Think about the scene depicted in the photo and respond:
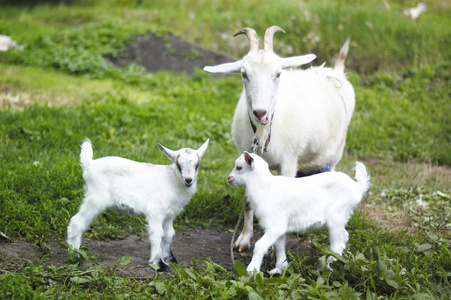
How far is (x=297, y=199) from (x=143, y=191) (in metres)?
1.14

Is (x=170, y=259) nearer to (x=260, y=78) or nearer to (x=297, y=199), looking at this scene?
(x=297, y=199)

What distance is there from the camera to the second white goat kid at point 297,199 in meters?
4.04

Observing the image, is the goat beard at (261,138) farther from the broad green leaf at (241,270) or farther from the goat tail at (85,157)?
the goat tail at (85,157)

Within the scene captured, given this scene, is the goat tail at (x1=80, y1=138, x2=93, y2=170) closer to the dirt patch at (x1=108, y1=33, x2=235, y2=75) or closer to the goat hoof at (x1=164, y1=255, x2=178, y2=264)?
the goat hoof at (x1=164, y1=255, x2=178, y2=264)

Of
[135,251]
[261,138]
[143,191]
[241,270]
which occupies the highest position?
[261,138]

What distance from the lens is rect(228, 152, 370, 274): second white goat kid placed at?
4.04 m

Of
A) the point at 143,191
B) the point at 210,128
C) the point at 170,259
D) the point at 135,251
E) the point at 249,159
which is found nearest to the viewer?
the point at 249,159

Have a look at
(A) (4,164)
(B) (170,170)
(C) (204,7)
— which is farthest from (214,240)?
(C) (204,7)

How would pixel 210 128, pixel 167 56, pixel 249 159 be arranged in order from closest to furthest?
1. pixel 249 159
2. pixel 210 128
3. pixel 167 56

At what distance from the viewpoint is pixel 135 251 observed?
15.7 ft

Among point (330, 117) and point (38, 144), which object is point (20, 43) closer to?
point (38, 144)

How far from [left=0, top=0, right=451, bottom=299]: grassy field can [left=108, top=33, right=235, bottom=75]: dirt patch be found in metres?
0.36

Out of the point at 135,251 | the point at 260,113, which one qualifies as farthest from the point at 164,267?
the point at 260,113

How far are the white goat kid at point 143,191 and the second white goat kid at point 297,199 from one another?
0.38 meters
